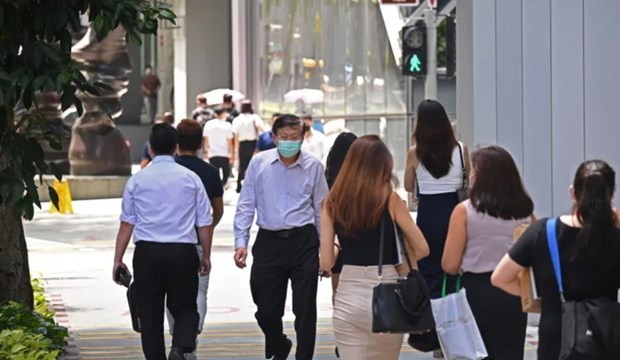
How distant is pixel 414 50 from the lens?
21719mm

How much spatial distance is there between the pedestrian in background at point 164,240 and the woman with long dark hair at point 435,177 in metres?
1.40

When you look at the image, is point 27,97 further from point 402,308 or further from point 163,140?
point 163,140

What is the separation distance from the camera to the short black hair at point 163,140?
977 cm

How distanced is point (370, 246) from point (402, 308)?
1.41ft

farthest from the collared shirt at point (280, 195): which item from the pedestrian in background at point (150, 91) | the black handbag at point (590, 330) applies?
the pedestrian in background at point (150, 91)

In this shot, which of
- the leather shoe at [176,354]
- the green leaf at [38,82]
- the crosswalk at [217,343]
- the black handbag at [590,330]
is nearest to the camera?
the black handbag at [590,330]

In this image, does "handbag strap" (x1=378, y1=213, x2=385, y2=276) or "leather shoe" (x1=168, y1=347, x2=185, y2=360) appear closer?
"handbag strap" (x1=378, y1=213, x2=385, y2=276)

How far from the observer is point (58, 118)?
29.9 metres

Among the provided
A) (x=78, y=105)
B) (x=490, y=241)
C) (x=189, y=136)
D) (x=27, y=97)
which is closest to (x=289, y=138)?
(x=189, y=136)

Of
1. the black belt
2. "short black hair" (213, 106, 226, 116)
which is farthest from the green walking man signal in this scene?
the black belt

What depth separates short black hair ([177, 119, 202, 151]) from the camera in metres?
10.7

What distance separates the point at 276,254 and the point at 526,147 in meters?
3.28

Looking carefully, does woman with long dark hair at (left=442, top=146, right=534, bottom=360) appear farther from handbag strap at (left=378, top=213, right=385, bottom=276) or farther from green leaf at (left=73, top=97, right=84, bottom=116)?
green leaf at (left=73, top=97, right=84, bottom=116)

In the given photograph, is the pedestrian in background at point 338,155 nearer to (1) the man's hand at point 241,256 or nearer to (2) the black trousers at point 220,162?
(1) the man's hand at point 241,256
